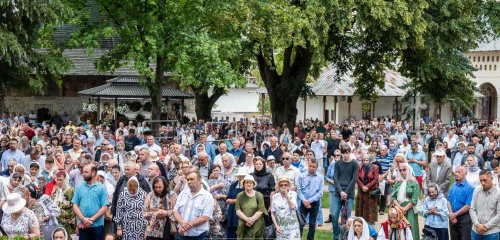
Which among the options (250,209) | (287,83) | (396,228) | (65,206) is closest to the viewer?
(250,209)

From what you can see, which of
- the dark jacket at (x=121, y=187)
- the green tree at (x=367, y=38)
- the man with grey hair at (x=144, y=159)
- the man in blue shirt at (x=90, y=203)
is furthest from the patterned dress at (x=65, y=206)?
the green tree at (x=367, y=38)

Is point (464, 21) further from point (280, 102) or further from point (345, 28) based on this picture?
point (280, 102)

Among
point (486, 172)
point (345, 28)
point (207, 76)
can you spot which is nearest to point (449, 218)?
point (486, 172)

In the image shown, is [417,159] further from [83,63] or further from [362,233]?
[83,63]

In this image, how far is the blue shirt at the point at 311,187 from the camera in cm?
1463

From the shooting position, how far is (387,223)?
483 inches

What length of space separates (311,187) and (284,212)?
7.10ft

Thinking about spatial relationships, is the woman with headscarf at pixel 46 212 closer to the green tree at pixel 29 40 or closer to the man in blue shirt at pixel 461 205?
the man in blue shirt at pixel 461 205

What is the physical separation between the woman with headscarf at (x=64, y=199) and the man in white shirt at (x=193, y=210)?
207 centimetres

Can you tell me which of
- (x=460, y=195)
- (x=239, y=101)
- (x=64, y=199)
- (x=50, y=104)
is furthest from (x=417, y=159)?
(x=239, y=101)

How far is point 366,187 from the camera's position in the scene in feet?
52.8

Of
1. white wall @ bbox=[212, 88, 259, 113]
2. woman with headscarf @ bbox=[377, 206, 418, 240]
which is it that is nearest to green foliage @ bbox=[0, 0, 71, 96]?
woman with headscarf @ bbox=[377, 206, 418, 240]

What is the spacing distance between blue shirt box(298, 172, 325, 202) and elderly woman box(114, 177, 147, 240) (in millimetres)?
3691

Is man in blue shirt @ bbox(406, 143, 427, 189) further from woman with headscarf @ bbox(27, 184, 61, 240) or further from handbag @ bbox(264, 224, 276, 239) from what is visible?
woman with headscarf @ bbox(27, 184, 61, 240)
